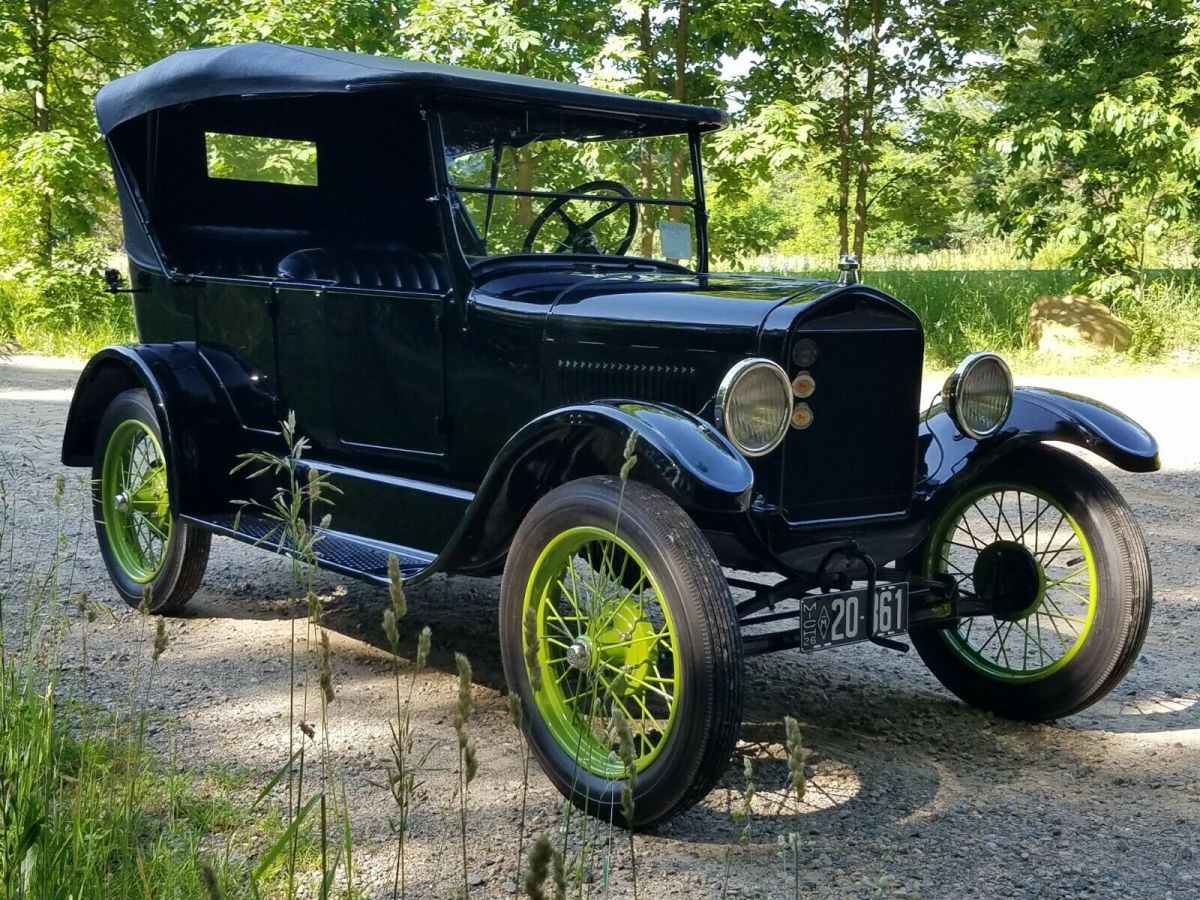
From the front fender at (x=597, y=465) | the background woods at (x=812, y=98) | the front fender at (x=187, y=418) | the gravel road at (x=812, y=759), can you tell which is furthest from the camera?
the background woods at (x=812, y=98)

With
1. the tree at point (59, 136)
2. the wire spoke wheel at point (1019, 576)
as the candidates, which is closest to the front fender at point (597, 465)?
the wire spoke wheel at point (1019, 576)

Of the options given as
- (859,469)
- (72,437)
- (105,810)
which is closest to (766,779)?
(859,469)

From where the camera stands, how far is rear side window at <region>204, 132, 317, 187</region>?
5.35m

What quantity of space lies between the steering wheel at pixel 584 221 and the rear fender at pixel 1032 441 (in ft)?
4.64

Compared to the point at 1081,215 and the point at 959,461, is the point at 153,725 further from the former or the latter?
the point at 1081,215

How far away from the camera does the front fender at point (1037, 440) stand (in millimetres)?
3799

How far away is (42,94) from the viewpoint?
15820mm

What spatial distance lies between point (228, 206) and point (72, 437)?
1.20 meters

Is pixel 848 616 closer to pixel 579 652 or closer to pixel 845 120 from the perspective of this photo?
pixel 579 652

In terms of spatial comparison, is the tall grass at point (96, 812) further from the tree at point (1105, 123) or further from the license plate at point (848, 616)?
the tree at point (1105, 123)

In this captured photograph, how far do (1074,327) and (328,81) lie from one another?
11.7 metres

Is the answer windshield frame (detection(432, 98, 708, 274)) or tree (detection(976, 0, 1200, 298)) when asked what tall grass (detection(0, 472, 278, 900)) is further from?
tree (detection(976, 0, 1200, 298))

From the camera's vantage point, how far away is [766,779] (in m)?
3.43

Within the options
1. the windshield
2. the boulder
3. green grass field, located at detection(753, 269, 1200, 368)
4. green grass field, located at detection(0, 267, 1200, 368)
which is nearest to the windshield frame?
the windshield
